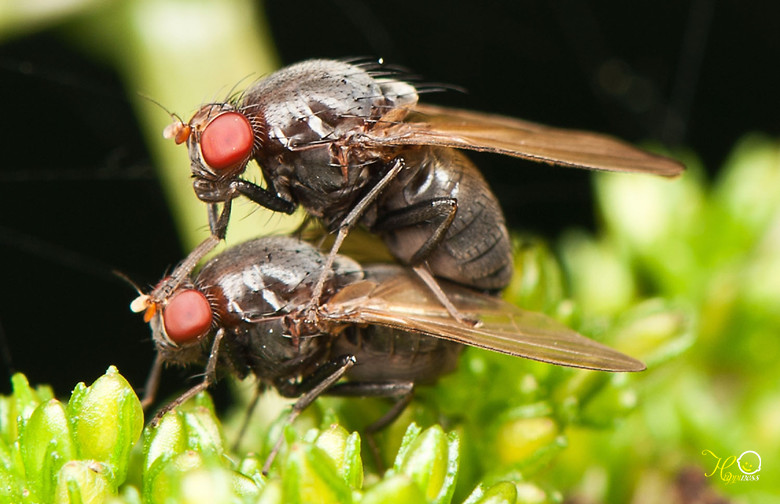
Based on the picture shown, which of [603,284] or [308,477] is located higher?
[308,477]

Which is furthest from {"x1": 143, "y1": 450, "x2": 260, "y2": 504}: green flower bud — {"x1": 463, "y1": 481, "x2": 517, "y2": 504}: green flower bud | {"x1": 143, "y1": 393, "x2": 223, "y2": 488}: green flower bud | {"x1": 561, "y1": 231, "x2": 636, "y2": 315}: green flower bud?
{"x1": 561, "y1": 231, "x2": 636, "y2": 315}: green flower bud

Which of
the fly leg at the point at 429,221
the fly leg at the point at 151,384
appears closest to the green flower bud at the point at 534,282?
the fly leg at the point at 429,221

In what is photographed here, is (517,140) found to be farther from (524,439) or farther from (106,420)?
(106,420)

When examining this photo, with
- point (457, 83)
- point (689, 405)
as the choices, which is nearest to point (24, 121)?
point (457, 83)

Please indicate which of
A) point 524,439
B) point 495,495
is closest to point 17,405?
point 495,495

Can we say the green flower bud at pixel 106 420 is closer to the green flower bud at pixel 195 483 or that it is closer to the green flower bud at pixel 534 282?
the green flower bud at pixel 195 483

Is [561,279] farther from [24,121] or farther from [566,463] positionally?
[24,121]
